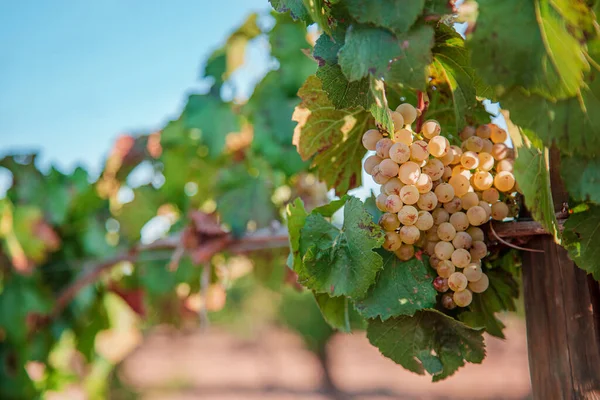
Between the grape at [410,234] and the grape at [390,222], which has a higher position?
the grape at [390,222]

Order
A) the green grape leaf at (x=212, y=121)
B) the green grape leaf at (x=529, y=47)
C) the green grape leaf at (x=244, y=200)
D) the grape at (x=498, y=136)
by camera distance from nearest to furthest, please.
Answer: the green grape leaf at (x=529, y=47) < the grape at (x=498, y=136) < the green grape leaf at (x=244, y=200) < the green grape leaf at (x=212, y=121)

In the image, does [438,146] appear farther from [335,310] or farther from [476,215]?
[335,310]

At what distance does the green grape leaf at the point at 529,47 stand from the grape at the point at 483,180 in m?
0.18

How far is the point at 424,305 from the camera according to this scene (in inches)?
22.3

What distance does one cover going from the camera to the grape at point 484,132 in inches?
25.4

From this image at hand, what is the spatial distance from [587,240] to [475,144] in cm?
16

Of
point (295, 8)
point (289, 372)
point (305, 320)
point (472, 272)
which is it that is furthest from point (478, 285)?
point (289, 372)

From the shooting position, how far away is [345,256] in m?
0.59

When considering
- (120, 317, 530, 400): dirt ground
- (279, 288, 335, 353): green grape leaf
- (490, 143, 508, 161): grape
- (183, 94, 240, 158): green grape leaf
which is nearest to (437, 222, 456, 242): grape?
(490, 143, 508, 161): grape

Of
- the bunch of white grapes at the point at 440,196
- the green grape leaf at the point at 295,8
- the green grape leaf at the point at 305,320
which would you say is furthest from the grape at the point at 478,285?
the green grape leaf at the point at 305,320

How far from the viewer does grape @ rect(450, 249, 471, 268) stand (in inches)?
22.9

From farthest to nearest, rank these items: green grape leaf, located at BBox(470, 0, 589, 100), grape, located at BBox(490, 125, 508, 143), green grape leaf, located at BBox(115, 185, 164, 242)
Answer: green grape leaf, located at BBox(115, 185, 164, 242) → grape, located at BBox(490, 125, 508, 143) → green grape leaf, located at BBox(470, 0, 589, 100)

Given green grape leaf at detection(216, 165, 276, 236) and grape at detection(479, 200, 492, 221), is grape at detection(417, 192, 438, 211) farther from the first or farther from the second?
green grape leaf at detection(216, 165, 276, 236)

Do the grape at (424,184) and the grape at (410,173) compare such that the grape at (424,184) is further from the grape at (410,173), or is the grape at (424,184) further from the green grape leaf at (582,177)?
the green grape leaf at (582,177)
